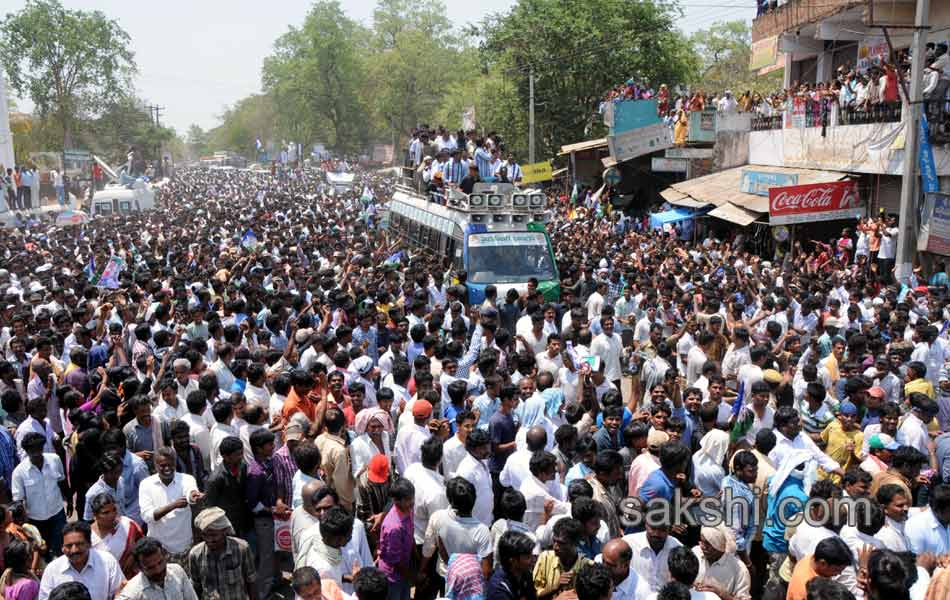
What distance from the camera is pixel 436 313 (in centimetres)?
962

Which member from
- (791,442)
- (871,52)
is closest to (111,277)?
(791,442)

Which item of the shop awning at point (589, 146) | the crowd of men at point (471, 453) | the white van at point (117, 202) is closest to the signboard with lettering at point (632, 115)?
the shop awning at point (589, 146)

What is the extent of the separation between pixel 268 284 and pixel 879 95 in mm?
11611

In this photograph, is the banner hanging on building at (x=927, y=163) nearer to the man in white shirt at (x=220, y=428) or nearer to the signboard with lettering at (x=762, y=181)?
the signboard with lettering at (x=762, y=181)

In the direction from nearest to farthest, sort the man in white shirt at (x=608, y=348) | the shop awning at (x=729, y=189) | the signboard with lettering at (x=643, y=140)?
1. the man in white shirt at (x=608, y=348)
2. the shop awning at (x=729, y=189)
3. the signboard with lettering at (x=643, y=140)

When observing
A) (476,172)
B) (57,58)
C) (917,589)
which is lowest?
(917,589)

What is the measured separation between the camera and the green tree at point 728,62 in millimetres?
61947

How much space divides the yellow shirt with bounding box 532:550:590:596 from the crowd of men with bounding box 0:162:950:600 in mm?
14

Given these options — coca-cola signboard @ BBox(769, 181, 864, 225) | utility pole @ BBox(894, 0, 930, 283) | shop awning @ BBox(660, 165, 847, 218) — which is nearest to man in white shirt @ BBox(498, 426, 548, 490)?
utility pole @ BBox(894, 0, 930, 283)

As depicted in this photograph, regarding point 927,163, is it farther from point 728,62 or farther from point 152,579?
point 728,62

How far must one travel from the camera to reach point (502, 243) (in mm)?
12797

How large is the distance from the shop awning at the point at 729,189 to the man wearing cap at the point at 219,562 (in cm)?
1470

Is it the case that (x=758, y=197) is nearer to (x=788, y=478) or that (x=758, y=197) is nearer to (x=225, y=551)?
(x=788, y=478)

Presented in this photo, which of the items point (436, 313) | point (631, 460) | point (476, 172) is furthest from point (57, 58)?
point (631, 460)
